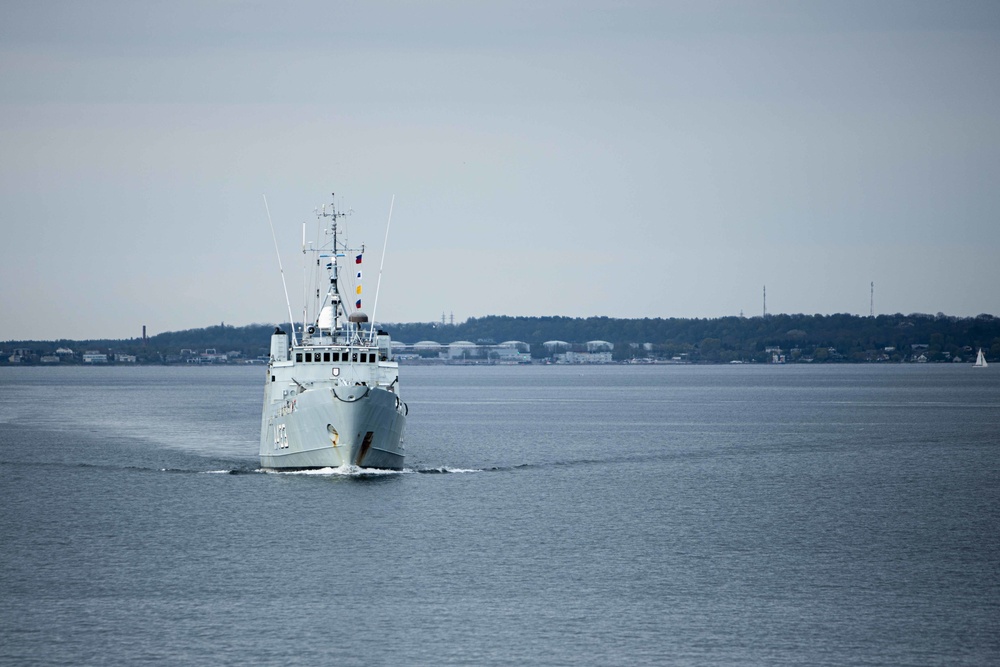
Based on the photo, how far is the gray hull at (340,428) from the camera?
53625 millimetres

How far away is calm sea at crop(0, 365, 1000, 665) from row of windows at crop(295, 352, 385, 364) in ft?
17.6

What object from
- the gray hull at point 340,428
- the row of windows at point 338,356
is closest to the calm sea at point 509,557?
the gray hull at point 340,428

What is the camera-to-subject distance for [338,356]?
5703cm

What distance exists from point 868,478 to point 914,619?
3167 cm

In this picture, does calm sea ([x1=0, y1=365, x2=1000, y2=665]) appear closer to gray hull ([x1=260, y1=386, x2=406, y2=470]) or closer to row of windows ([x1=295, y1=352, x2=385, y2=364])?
gray hull ([x1=260, y1=386, x2=406, y2=470])

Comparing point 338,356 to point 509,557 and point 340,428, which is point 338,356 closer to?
point 340,428

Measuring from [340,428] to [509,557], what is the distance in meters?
16.7

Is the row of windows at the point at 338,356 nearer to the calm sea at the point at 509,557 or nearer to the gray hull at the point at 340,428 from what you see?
the gray hull at the point at 340,428

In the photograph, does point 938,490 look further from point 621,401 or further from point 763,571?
point 621,401

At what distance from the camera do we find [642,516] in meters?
48.6

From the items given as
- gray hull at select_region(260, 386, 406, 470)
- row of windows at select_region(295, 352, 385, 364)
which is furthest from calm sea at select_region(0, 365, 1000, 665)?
row of windows at select_region(295, 352, 385, 364)

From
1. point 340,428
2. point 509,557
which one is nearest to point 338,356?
point 340,428

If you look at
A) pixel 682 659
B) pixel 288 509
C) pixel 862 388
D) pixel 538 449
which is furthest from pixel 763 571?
pixel 862 388

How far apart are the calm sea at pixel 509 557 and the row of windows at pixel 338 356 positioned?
5354 mm
